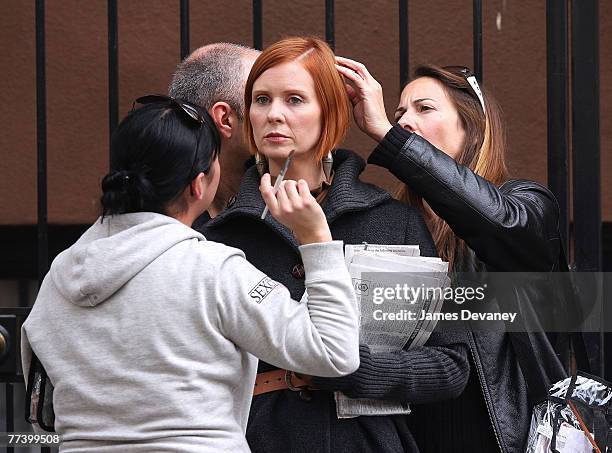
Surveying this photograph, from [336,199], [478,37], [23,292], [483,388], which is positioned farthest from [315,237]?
[23,292]

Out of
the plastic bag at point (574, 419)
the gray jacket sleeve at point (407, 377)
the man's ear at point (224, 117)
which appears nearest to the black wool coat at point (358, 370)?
the gray jacket sleeve at point (407, 377)

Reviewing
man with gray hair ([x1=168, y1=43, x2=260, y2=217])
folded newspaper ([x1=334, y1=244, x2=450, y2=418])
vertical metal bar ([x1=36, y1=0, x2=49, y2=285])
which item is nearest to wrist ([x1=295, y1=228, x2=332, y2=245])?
folded newspaper ([x1=334, y1=244, x2=450, y2=418])

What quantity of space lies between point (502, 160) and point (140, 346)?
1186 mm

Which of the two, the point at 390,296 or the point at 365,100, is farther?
the point at 365,100

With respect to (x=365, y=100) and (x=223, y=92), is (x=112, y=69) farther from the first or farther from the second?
(x=365, y=100)

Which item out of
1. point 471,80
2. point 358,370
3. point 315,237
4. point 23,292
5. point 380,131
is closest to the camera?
point 315,237

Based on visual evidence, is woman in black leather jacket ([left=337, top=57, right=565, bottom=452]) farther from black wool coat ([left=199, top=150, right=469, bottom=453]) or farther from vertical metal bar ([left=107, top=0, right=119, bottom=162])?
vertical metal bar ([left=107, top=0, right=119, bottom=162])

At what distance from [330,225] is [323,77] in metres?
0.34

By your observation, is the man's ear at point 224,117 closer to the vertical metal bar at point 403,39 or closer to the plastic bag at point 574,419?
the vertical metal bar at point 403,39

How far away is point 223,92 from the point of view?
10.9ft

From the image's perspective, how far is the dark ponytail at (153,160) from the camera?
2.18 meters

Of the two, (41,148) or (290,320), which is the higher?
(41,148)

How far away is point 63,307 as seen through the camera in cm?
218

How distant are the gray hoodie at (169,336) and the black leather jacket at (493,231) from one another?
54 centimetres
